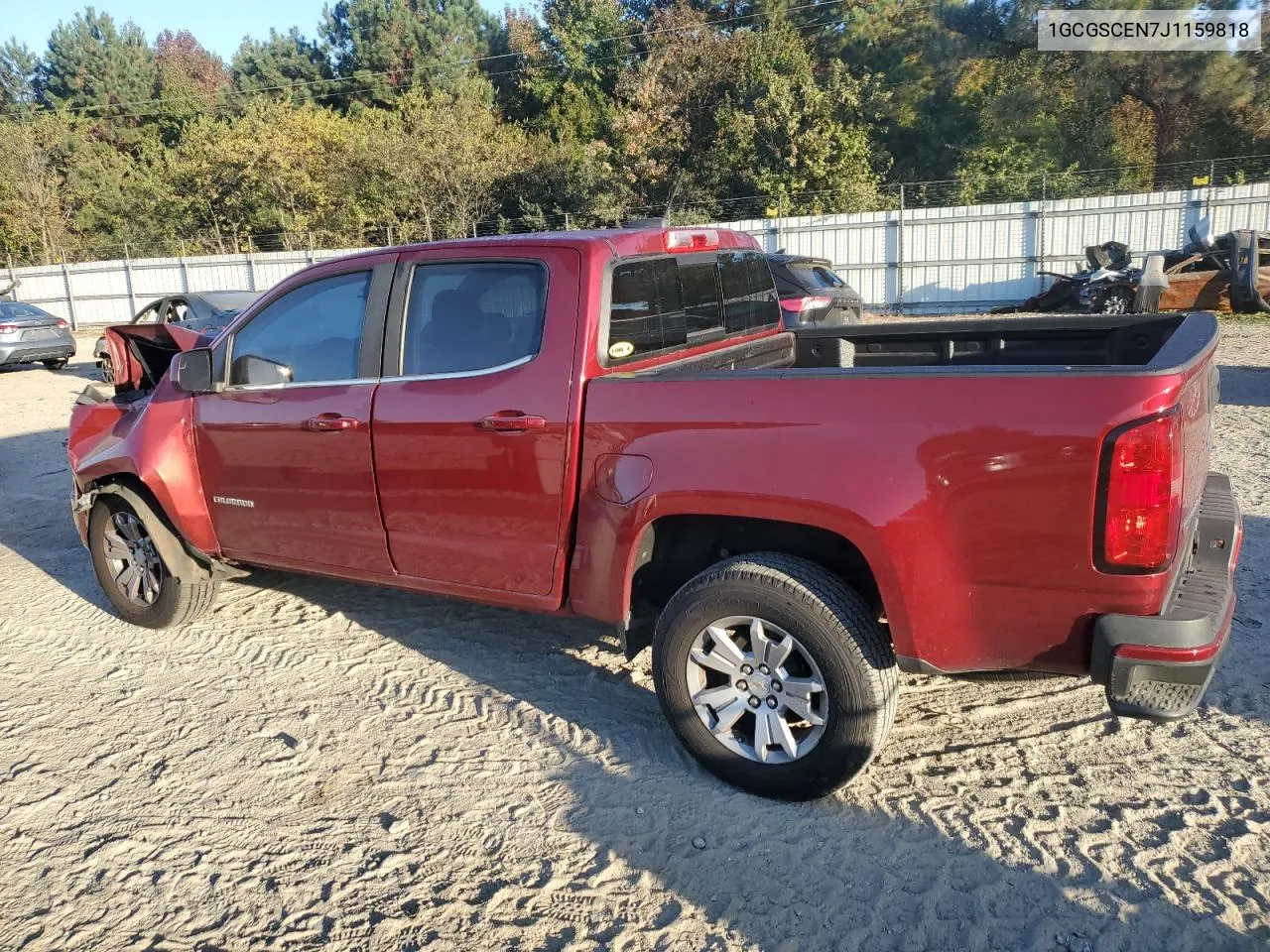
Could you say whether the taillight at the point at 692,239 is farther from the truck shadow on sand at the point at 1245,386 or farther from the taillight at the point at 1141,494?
the truck shadow on sand at the point at 1245,386

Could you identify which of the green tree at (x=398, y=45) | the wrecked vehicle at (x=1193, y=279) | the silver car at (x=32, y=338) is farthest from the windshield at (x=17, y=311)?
the green tree at (x=398, y=45)

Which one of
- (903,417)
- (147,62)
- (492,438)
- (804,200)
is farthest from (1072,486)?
(147,62)

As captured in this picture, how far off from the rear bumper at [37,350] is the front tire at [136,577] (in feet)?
48.3

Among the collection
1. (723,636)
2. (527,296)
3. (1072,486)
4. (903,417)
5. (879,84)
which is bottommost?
(723,636)

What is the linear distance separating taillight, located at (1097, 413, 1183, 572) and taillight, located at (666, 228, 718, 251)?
1.97 metres

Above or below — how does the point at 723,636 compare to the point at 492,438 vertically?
below

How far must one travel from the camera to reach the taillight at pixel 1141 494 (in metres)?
2.49

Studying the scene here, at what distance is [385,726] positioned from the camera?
391 cm

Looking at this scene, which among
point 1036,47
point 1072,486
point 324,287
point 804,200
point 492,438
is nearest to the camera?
point 1072,486

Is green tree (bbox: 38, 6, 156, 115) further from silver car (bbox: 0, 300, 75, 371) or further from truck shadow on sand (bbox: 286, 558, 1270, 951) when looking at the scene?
truck shadow on sand (bbox: 286, 558, 1270, 951)

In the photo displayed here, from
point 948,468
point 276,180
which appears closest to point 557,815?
point 948,468

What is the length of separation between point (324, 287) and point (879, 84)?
31.8 metres

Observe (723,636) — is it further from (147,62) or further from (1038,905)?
(147,62)

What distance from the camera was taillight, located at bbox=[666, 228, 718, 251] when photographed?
389cm
